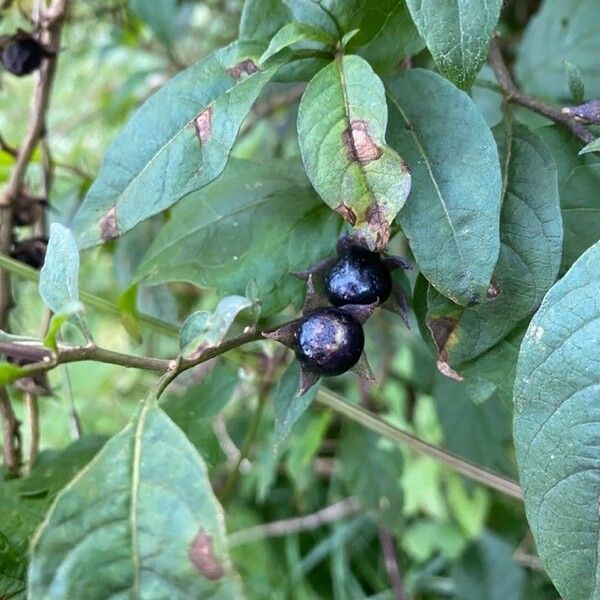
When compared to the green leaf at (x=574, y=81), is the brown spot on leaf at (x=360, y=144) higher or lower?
higher

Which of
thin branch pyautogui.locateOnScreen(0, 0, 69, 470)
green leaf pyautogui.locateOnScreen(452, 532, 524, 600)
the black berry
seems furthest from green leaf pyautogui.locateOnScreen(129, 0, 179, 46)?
green leaf pyautogui.locateOnScreen(452, 532, 524, 600)

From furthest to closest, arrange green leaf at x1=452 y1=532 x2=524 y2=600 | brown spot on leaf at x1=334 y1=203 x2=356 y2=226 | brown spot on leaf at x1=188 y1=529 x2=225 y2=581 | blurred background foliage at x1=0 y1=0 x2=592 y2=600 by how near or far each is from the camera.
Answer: green leaf at x1=452 y1=532 x2=524 y2=600, blurred background foliage at x1=0 y1=0 x2=592 y2=600, brown spot on leaf at x1=334 y1=203 x2=356 y2=226, brown spot on leaf at x1=188 y1=529 x2=225 y2=581

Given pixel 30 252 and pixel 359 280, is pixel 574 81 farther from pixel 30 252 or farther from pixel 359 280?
pixel 30 252

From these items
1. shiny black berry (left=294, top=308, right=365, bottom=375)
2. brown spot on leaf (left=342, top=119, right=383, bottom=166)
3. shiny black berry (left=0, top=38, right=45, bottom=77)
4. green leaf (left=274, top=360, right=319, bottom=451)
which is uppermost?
shiny black berry (left=0, top=38, right=45, bottom=77)

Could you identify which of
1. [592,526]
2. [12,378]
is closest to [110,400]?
[12,378]

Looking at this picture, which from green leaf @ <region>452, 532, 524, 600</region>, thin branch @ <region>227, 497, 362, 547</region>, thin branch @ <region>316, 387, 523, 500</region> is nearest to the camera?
thin branch @ <region>316, 387, 523, 500</region>

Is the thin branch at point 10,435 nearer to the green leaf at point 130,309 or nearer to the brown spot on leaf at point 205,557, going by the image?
the green leaf at point 130,309

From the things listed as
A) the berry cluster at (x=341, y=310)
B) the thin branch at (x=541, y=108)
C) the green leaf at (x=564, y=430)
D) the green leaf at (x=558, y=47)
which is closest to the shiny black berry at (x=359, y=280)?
the berry cluster at (x=341, y=310)

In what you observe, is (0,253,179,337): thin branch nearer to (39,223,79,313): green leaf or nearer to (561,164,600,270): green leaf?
(39,223,79,313): green leaf
